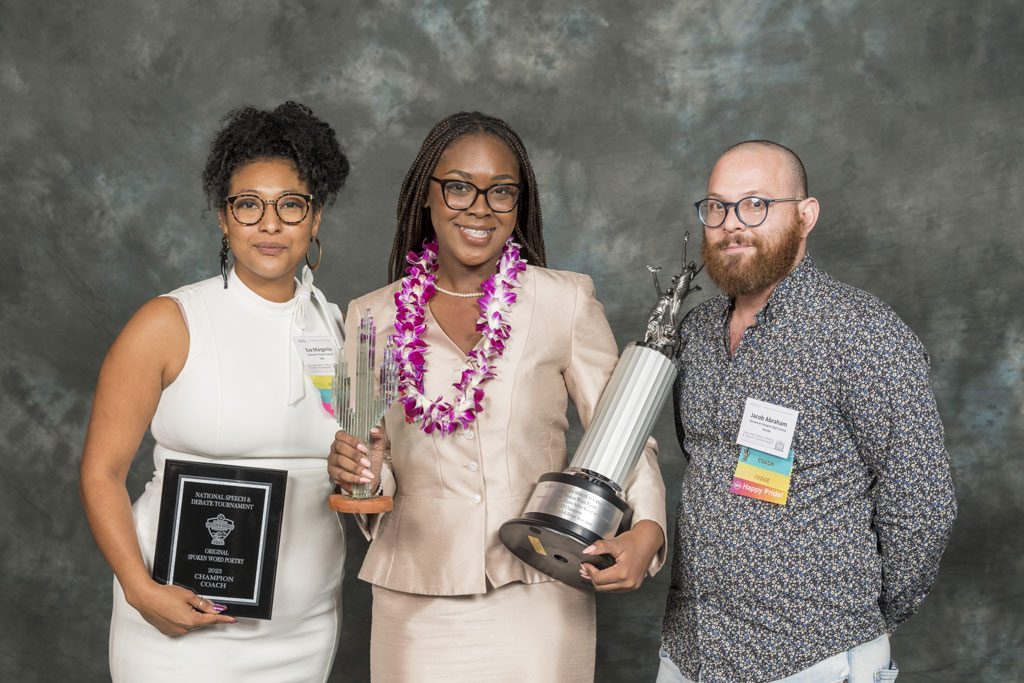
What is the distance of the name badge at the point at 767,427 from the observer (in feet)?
7.98

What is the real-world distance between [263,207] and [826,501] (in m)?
1.62

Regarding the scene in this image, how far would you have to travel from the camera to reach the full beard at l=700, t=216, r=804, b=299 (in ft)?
8.29

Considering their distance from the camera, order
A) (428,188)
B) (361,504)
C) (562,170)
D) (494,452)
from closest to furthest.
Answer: (361,504), (494,452), (428,188), (562,170)

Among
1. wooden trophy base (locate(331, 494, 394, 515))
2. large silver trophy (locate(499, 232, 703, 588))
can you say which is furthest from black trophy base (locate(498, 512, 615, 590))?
wooden trophy base (locate(331, 494, 394, 515))

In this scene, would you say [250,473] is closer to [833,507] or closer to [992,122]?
[833,507]

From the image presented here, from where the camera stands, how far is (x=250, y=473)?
2.63 meters

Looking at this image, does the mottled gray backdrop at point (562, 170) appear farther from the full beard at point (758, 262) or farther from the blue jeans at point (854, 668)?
the blue jeans at point (854, 668)

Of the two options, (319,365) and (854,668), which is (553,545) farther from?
(319,365)

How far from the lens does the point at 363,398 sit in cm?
251

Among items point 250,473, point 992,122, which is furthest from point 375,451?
point 992,122

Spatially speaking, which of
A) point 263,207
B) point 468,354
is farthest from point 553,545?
point 263,207

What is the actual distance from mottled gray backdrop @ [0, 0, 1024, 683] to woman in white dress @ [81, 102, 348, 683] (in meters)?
1.94

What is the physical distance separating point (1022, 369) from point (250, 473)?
350cm

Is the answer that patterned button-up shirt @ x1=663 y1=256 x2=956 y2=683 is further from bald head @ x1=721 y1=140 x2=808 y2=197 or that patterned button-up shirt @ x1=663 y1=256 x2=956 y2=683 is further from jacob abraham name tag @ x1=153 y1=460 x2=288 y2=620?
jacob abraham name tag @ x1=153 y1=460 x2=288 y2=620
